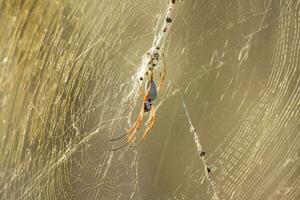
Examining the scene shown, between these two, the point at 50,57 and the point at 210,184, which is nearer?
the point at 50,57

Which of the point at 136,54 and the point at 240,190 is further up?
the point at 136,54

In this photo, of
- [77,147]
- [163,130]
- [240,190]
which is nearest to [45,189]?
[77,147]

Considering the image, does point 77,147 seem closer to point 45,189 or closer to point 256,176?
point 45,189

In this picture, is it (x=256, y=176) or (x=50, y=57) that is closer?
(x=50, y=57)

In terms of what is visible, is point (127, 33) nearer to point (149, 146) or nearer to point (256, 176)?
point (149, 146)

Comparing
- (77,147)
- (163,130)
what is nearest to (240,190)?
(163,130)

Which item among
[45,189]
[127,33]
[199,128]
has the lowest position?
[45,189]
